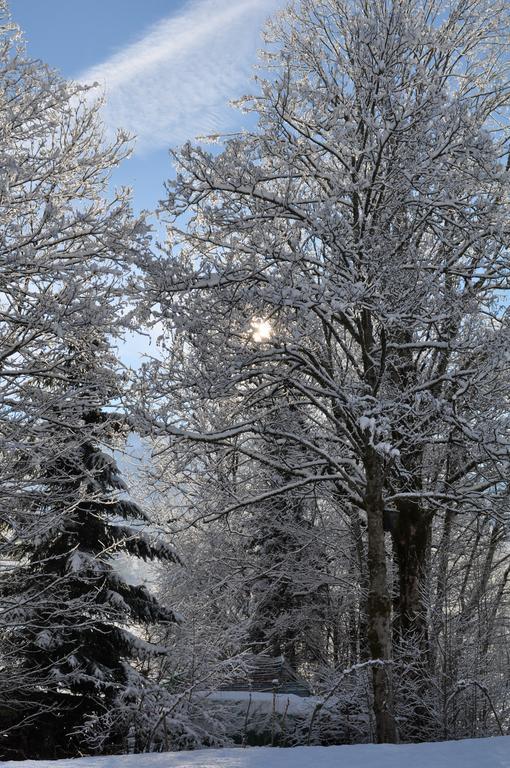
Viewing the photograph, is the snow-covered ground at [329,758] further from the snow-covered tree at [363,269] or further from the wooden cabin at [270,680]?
the wooden cabin at [270,680]

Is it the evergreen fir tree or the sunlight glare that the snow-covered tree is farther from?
the evergreen fir tree

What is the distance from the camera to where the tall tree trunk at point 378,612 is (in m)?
7.46

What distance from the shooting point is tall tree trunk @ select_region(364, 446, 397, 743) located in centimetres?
746

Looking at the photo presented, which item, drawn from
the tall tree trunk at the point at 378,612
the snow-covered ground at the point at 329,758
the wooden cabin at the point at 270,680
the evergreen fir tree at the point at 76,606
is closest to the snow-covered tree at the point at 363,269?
the tall tree trunk at the point at 378,612

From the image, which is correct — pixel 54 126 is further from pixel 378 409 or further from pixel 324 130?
pixel 378 409

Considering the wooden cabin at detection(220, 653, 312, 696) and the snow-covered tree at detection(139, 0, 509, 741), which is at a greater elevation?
the snow-covered tree at detection(139, 0, 509, 741)

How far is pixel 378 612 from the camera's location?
320 inches

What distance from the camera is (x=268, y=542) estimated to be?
19266 millimetres

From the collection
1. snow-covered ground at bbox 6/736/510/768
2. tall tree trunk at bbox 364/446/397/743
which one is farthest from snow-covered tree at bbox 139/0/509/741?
snow-covered ground at bbox 6/736/510/768

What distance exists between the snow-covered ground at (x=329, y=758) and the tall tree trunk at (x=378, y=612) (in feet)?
11.3

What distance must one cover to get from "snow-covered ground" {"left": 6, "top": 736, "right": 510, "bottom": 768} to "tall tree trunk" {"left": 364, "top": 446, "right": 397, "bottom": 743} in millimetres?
3442

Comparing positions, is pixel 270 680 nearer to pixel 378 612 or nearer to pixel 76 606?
pixel 76 606

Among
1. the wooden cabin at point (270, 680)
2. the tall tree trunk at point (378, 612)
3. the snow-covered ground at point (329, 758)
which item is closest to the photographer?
the snow-covered ground at point (329, 758)

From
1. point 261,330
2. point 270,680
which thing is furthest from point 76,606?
point 270,680
